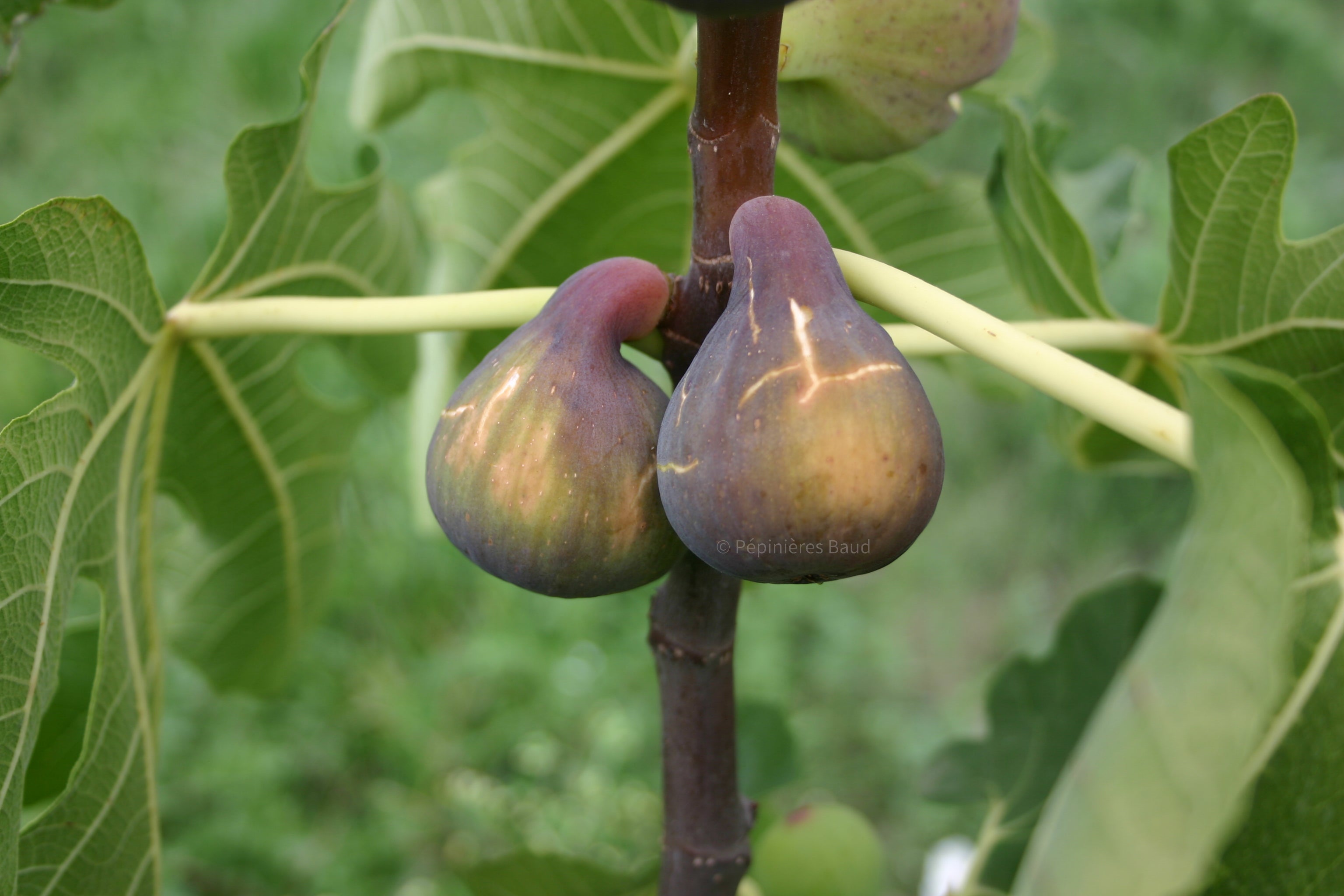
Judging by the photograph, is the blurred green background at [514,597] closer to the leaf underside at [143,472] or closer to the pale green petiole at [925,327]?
the leaf underside at [143,472]

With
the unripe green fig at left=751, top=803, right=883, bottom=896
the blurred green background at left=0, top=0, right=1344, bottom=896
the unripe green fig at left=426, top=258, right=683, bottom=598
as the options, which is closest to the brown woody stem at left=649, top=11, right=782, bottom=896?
the unripe green fig at left=426, top=258, right=683, bottom=598

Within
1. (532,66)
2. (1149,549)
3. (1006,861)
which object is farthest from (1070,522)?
(532,66)

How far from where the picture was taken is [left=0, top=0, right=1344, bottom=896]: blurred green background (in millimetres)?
2064

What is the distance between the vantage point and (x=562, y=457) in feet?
1.42

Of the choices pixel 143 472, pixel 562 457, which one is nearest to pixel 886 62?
pixel 562 457

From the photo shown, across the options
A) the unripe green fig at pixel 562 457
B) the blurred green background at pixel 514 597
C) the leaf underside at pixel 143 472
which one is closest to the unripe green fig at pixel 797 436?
the unripe green fig at pixel 562 457

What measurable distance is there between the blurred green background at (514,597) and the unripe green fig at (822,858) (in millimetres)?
755

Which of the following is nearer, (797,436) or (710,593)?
(797,436)

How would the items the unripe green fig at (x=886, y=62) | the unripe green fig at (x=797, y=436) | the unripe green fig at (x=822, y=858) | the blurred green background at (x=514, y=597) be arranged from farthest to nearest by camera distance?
the blurred green background at (x=514, y=597) → the unripe green fig at (x=822, y=858) → the unripe green fig at (x=886, y=62) → the unripe green fig at (x=797, y=436)

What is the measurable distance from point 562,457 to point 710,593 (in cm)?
12

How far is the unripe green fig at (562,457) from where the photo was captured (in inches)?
17.0

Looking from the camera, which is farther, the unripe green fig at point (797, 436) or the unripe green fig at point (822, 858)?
the unripe green fig at point (822, 858)

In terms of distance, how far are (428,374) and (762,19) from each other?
0.63m

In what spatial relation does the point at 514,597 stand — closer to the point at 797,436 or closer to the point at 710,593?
the point at 710,593
